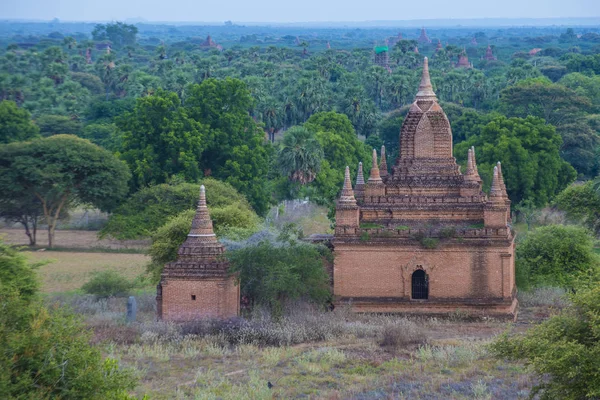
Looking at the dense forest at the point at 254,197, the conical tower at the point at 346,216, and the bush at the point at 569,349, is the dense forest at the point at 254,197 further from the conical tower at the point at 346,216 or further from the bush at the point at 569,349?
the conical tower at the point at 346,216

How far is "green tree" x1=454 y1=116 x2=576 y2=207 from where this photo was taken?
65.5 m

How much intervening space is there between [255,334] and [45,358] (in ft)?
40.1

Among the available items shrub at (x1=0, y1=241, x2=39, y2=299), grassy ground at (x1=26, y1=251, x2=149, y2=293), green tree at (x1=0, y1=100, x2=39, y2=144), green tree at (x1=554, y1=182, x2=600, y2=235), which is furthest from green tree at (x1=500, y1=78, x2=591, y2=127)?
shrub at (x1=0, y1=241, x2=39, y2=299)

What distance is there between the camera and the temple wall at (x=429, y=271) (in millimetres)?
35438

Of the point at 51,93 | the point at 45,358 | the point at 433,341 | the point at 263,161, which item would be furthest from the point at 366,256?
the point at 51,93

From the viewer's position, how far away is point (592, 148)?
8531 centimetres

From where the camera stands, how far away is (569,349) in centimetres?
2289

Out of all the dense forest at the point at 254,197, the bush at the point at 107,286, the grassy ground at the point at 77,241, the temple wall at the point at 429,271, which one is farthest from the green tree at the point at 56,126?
the temple wall at the point at 429,271

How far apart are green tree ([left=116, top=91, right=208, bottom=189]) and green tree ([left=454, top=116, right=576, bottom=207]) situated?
15757mm

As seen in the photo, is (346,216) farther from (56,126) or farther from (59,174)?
(56,126)

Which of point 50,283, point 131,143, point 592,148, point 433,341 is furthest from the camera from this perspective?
point 592,148

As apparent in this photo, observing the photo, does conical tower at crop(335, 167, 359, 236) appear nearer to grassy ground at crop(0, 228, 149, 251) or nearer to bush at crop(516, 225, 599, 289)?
bush at crop(516, 225, 599, 289)

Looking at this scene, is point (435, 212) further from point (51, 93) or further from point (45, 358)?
point (51, 93)

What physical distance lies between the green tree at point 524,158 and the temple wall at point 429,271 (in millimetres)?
27784
